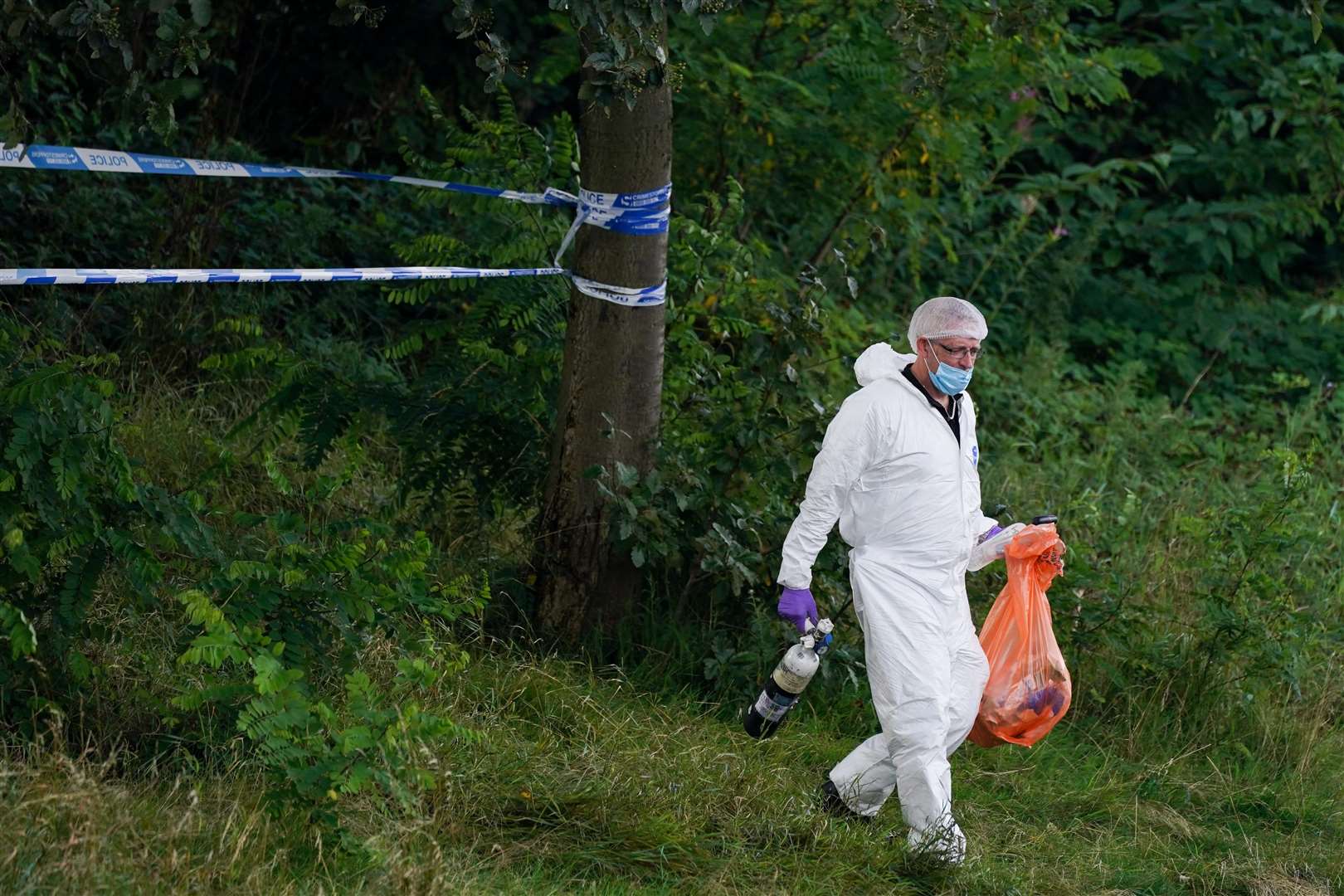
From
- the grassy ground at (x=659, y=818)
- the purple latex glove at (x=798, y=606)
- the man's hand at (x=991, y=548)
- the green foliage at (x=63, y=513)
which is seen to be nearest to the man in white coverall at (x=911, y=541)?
the purple latex glove at (x=798, y=606)

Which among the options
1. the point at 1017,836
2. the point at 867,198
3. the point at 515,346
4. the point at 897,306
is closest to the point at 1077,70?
the point at 867,198

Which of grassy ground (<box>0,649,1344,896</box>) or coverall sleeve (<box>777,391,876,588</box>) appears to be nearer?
grassy ground (<box>0,649,1344,896</box>)

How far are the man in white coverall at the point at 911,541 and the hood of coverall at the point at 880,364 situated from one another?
0.01m

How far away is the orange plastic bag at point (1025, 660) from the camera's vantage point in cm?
493

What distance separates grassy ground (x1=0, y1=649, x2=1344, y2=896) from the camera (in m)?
3.69

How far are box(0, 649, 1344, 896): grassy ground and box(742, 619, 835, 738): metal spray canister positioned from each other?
0.15 metres

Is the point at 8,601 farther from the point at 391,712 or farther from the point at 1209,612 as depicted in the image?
the point at 1209,612

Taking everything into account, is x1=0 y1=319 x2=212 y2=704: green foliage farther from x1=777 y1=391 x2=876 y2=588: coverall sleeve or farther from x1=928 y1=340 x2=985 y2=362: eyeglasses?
x1=928 y1=340 x2=985 y2=362: eyeglasses

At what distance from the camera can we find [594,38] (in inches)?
186

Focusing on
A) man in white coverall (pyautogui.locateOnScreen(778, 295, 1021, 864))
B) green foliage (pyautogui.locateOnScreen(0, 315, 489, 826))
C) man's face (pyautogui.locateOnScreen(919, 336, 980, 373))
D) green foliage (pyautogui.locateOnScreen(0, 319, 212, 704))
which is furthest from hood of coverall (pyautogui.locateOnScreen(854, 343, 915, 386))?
green foliage (pyautogui.locateOnScreen(0, 319, 212, 704))

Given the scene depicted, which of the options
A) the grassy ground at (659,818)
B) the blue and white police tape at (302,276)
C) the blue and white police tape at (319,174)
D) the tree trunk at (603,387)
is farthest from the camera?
the tree trunk at (603,387)

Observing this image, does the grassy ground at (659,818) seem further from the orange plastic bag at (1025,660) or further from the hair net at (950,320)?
the hair net at (950,320)

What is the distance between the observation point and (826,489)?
4711mm

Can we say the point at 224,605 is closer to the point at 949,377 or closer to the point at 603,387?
the point at 603,387
